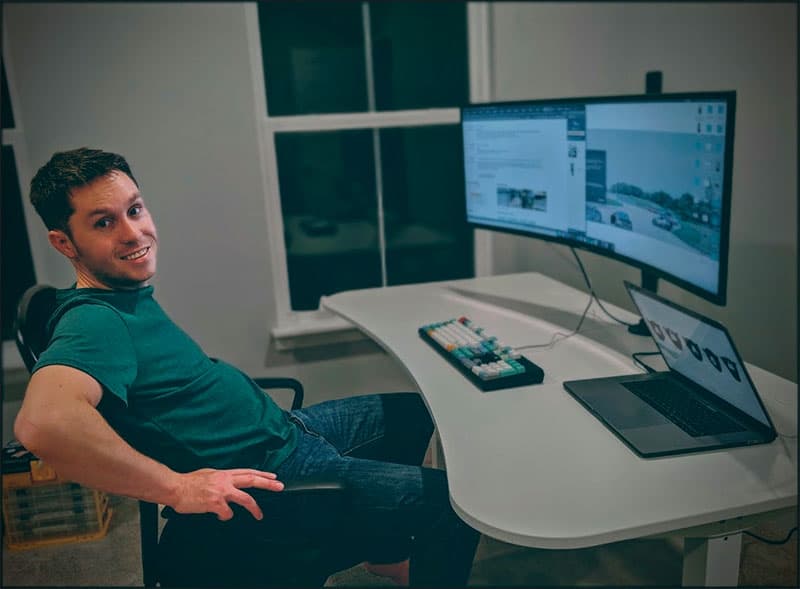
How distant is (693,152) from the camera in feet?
4.12

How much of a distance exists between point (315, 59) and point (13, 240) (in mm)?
1132

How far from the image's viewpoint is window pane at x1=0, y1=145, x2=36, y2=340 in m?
1.88

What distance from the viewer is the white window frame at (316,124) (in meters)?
2.24

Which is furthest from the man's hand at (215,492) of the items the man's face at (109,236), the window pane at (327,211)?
the window pane at (327,211)

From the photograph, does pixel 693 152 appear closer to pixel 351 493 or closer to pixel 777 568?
pixel 351 493

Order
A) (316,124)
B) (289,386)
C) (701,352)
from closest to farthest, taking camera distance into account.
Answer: (701,352), (289,386), (316,124)

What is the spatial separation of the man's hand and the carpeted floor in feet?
3.24

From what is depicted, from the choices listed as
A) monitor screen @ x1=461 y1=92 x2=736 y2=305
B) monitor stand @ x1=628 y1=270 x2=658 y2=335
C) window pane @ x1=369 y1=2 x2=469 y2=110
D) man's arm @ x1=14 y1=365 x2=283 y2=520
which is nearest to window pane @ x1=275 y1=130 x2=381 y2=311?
window pane @ x1=369 y1=2 x2=469 y2=110

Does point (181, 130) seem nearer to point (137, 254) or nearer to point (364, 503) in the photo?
point (137, 254)

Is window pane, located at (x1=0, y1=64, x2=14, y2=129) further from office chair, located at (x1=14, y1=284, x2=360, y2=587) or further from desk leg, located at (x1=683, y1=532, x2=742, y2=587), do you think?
desk leg, located at (x1=683, y1=532, x2=742, y2=587)

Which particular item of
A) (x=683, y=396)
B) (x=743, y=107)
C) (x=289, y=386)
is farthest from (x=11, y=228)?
(x=743, y=107)

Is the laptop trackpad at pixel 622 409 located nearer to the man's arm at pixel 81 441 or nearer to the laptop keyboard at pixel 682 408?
the laptop keyboard at pixel 682 408

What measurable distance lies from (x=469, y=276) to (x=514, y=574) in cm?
120

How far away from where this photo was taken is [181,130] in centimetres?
206
